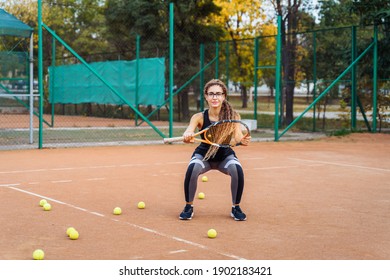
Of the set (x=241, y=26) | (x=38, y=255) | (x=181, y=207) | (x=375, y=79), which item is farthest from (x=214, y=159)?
(x=241, y=26)

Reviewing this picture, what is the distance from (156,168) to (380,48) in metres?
10.6

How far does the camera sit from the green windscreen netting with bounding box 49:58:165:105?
2036 centimetres

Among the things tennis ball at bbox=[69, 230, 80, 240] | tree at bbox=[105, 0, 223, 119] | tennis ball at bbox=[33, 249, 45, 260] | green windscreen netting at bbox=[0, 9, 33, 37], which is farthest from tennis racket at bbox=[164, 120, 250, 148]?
tree at bbox=[105, 0, 223, 119]

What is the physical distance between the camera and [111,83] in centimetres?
2222

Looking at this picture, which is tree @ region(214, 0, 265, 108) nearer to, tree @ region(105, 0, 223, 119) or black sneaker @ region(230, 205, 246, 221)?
tree @ region(105, 0, 223, 119)

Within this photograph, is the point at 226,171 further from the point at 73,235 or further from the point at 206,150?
the point at 73,235

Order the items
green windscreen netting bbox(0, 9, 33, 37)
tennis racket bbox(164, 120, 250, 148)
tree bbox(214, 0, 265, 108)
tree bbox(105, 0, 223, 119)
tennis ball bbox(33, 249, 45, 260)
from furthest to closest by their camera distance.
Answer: tree bbox(214, 0, 265, 108) < tree bbox(105, 0, 223, 119) < green windscreen netting bbox(0, 9, 33, 37) < tennis racket bbox(164, 120, 250, 148) < tennis ball bbox(33, 249, 45, 260)

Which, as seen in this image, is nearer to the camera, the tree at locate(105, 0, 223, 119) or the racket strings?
the racket strings

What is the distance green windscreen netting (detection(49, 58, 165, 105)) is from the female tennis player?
43.5 ft

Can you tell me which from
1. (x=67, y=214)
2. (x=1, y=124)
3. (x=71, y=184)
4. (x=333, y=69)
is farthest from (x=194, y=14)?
(x=67, y=214)

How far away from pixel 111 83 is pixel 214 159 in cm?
1601

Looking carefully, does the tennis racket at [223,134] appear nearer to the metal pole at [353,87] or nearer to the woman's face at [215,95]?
the woman's face at [215,95]
